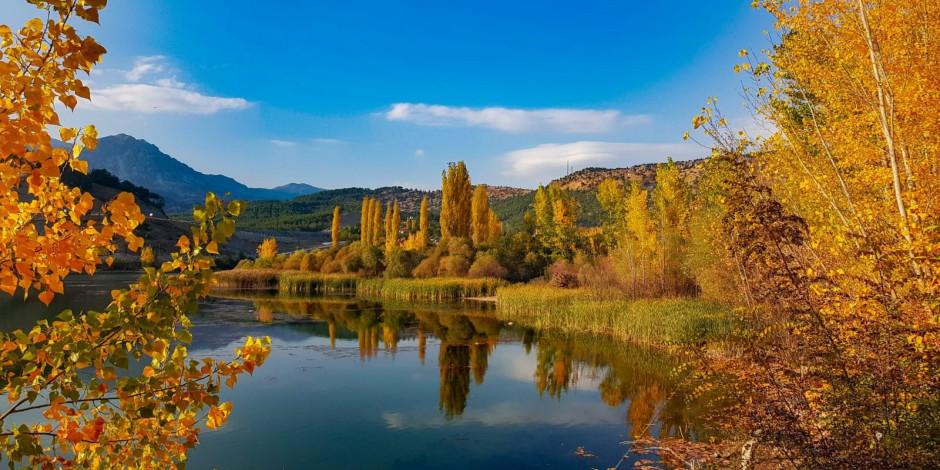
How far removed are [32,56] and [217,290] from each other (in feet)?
139

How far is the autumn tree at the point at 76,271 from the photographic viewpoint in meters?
1.98

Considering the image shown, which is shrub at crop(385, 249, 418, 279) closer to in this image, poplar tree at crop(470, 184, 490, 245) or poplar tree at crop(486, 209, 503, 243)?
poplar tree at crop(470, 184, 490, 245)

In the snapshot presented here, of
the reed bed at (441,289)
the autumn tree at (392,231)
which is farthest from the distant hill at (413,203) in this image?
the reed bed at (441,289)

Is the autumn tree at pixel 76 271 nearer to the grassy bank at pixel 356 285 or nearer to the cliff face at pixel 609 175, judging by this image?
the grassy bank at pixel 356 285

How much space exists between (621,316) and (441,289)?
1787cm

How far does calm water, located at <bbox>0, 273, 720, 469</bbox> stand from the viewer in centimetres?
912

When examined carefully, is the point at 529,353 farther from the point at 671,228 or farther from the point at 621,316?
the point at 671,228

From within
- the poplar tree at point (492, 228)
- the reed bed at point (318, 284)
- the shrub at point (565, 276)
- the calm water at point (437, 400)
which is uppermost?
the poplar tree at point (492, 228)

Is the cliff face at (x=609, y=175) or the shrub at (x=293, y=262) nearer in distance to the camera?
the shrub at (x=293, y=262)

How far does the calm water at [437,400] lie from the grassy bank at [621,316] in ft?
3.55

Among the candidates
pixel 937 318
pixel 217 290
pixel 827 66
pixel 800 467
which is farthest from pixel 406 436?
pixel 217 290

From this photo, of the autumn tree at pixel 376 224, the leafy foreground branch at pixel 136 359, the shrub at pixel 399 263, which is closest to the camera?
the leafy foreground branch at pixel 136 359

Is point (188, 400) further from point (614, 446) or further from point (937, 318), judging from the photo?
point (614, 446)

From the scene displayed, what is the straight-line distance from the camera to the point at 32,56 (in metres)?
2.00
